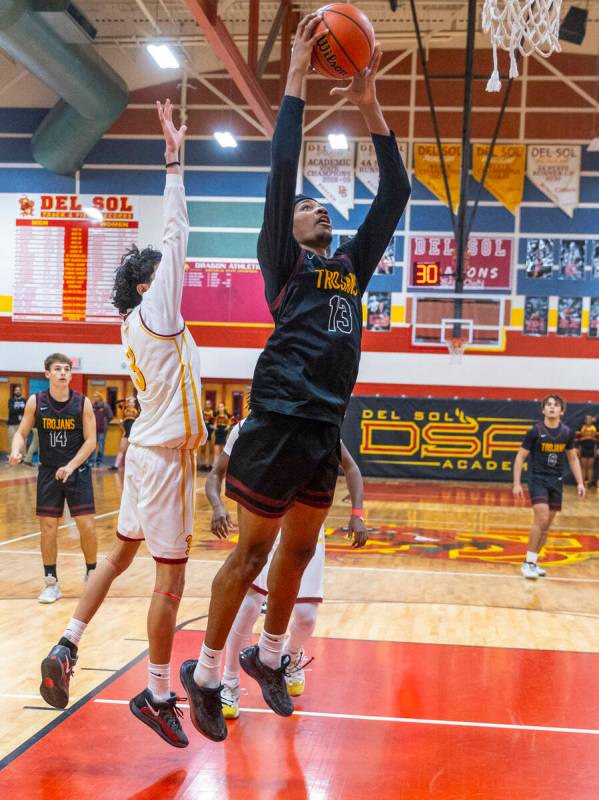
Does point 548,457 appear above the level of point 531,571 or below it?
above

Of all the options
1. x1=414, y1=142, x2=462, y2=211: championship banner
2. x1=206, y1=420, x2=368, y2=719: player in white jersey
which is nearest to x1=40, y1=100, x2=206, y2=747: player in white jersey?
x1=206, y1=420, x2=368, y2=719: player in white jersey

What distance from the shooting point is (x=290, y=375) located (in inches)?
120

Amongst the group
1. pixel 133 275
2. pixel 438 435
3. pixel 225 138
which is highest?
pixel 225 138

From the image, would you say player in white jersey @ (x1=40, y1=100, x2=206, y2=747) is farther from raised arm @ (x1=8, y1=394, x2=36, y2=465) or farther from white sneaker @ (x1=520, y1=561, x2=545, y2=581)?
white sneaker @ (x1=520, y1=561, x2=545, y2=581)

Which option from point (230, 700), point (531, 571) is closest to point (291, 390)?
point (230, 700)

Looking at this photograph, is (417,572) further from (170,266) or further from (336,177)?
(336,177)

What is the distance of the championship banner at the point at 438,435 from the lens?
1833 centimetres

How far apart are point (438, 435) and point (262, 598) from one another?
14.6 meters

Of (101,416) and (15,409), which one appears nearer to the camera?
(101,416)

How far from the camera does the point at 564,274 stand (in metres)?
19.2

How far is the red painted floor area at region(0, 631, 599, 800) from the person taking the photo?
3.22m

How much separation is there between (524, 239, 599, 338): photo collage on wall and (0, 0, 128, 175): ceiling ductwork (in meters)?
9.55

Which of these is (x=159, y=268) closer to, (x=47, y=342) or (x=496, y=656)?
(x=496, y=656)

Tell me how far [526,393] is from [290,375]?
1717 centimetres
